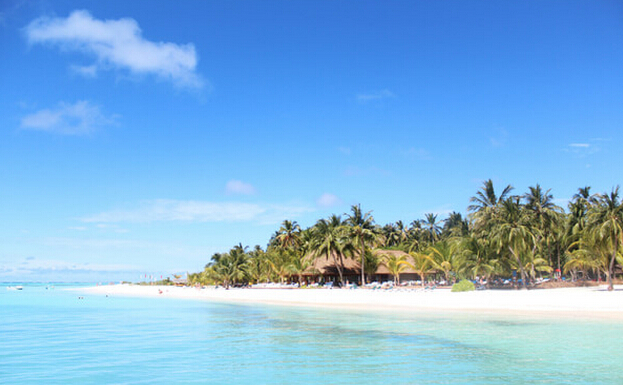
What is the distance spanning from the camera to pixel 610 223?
30.7 metres

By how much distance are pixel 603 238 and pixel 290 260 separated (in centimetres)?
3687

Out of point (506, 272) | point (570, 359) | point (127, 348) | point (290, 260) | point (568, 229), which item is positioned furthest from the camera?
point (290, 260)

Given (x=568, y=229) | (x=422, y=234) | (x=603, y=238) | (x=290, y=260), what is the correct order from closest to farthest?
1. (x=603, y=238)
2. (x=568, y=229)
3. (x=290, y=260)
4. (x=422, y=234)

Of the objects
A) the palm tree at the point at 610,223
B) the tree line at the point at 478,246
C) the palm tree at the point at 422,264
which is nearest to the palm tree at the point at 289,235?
the tree line at the point at 478,246

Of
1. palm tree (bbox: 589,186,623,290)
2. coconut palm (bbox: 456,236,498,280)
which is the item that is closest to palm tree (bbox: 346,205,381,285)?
coconut palm (bbox: 456,236,498,280)

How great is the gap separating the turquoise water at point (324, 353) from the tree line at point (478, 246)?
15.5 m

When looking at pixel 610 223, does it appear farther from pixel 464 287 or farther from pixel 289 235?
pixel 289 235

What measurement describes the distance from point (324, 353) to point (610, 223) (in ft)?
84.7

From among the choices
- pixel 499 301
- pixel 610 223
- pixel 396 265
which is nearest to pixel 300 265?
pixel 396 265

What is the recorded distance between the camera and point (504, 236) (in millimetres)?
35781

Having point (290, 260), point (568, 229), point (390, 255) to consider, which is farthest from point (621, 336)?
point (290, 260)

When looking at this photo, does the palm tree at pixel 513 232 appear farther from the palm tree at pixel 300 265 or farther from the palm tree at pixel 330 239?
the palm tree at pixel 300 265

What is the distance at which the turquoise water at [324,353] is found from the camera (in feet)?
34.7

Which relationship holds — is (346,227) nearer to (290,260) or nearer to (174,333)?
(290,260)
